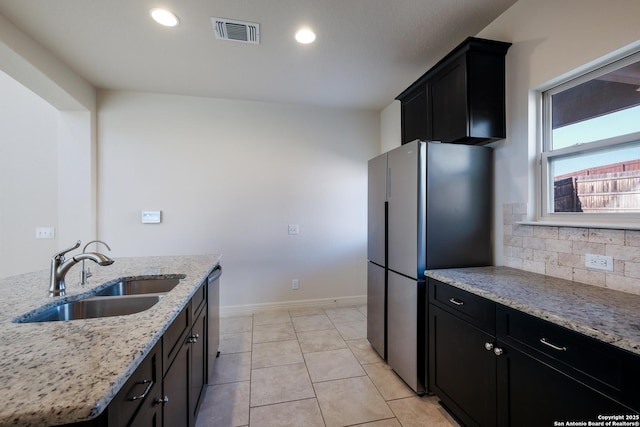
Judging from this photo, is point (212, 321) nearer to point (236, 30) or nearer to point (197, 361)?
point (197, 361)

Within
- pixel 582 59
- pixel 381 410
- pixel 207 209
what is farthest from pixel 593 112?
pixel 207 209

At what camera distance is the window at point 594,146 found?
1.41 metres

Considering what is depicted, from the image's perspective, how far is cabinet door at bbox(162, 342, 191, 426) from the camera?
1.09m

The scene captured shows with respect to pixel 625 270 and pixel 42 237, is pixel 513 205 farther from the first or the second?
pixel 42 237

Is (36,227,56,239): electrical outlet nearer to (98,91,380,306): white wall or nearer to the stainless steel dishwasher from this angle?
(98,91,380,306): white wall

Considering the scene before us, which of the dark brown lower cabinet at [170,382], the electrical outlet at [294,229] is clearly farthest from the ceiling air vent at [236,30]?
the electrical outlet at [294,229]

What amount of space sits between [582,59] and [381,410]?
2481 millimetres

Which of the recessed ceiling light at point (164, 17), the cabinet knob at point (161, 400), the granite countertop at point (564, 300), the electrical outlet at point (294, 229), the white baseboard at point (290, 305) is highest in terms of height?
the recessed ceiling light at point (164, 17)

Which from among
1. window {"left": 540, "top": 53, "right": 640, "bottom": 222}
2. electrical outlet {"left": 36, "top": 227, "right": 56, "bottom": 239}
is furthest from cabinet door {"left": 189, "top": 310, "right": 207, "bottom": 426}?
electrical outlet {"left": 36, "top": 227, "right": 56, "bottom": 239}

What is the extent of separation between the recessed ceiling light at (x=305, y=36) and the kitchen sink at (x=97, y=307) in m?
2.16

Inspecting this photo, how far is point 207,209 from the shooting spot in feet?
11.1

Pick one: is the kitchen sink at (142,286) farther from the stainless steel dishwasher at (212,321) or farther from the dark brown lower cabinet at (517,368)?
the dark brown lower cabinet at (517,368)

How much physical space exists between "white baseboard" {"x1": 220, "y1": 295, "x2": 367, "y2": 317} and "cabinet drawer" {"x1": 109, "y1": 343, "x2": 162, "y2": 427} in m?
2.53

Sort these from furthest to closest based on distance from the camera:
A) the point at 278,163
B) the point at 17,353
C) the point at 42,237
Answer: the point at 278,163 < the point at 42,237 < the point at 17,353
